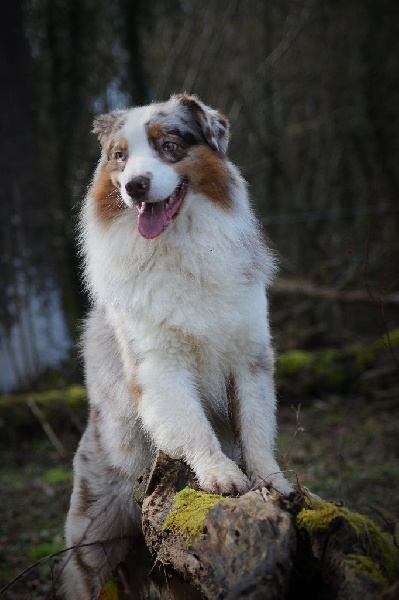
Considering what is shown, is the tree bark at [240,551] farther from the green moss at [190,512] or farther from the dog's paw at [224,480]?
the dog's paw at [224,480]

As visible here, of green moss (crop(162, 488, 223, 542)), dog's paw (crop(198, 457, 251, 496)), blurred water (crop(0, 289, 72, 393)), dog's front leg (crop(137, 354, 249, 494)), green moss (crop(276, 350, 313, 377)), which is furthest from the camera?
blurred water (crop(0, 289, 72, 393))

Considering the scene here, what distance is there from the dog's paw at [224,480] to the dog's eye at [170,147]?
1653 millimetres

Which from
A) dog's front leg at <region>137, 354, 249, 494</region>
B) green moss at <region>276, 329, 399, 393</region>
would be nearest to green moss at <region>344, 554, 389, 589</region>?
dog's front leg at <region>137, 354, 249, 494</region>

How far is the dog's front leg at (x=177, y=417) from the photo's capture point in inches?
137

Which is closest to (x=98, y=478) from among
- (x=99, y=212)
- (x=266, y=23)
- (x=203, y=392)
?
(x=203, y=392)

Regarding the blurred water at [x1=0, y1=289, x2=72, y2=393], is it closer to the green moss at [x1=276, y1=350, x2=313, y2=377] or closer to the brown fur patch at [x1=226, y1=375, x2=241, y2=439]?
the green moss at [x1=276, y1=350, x2=313, y2=377]

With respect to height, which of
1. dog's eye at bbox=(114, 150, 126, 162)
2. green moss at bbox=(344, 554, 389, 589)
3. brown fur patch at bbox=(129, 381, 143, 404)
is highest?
dog's eye at bbox=(114, 150, 126, 162)

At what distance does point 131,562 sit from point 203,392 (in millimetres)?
1171

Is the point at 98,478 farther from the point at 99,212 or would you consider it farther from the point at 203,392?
the point at 99,212

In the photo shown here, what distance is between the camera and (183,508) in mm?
3051

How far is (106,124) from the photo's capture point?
13.4ft

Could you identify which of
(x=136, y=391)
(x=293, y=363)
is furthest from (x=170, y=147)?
(x=293, y=363)

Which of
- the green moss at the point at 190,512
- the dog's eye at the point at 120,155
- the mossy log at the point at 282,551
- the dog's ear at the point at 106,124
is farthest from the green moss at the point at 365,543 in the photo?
the dog's ear at the point at 106,124

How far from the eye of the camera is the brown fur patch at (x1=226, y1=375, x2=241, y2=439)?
3771mm
